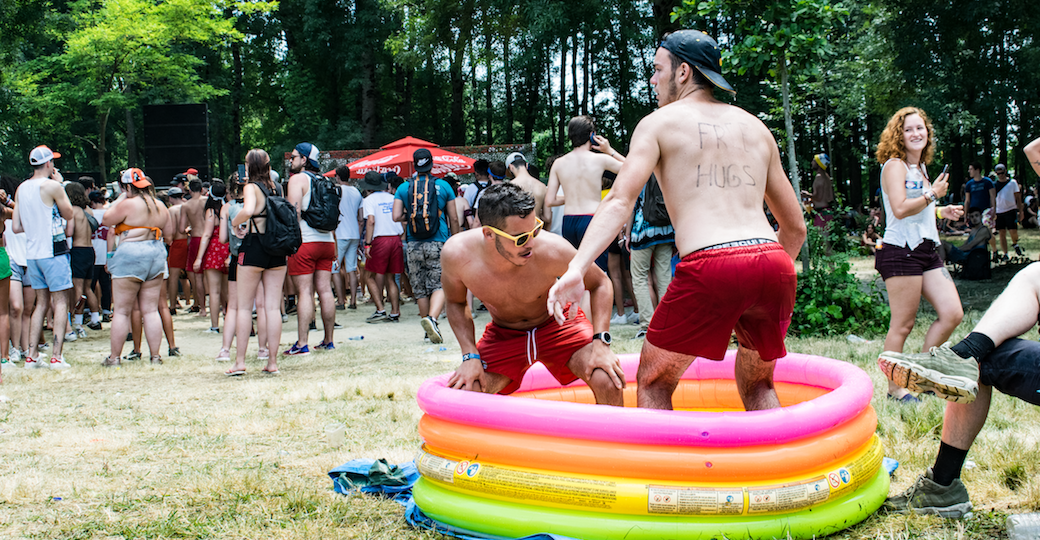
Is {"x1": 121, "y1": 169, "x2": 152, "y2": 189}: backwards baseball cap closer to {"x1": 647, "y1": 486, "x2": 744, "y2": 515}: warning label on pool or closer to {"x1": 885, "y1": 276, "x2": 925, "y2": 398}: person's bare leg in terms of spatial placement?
{"x1": 647, "y1": 486, "x2": 744, "y2": 515}: warning label on pool

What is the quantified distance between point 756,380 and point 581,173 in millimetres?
4232

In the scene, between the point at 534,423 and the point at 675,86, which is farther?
the point at 675,86

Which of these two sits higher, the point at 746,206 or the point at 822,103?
the point at 822,103

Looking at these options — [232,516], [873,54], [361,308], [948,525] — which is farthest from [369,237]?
[873,54]

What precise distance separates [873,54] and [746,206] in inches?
702

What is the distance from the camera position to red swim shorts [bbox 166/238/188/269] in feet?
34.7

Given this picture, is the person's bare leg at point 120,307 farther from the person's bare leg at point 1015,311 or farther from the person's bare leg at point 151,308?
the person's bare leg at point 1015,311

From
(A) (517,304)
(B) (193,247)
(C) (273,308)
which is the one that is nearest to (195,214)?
(B) (193,247)

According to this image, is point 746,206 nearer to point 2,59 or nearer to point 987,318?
point 987,318

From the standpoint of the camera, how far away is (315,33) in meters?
27.5

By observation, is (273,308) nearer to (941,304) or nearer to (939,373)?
(941,304)

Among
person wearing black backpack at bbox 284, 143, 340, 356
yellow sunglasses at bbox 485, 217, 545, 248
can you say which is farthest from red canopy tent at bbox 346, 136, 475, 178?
yellow sunglasses at bbox 485, 217, 545, 248

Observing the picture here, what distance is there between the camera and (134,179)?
23.7 feet

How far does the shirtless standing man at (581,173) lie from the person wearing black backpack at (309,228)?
2221 millimetres
